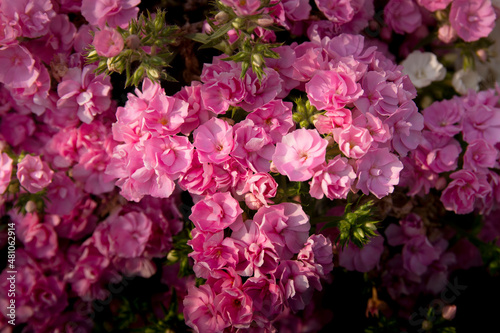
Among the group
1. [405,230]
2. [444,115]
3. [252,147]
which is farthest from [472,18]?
[252,147]

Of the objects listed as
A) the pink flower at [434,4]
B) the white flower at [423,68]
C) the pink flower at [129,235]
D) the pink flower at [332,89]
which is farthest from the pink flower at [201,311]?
the pink flower at [434,4]

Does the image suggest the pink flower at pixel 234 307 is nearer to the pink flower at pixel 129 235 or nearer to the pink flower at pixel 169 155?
the pink flower at pixel 169 155

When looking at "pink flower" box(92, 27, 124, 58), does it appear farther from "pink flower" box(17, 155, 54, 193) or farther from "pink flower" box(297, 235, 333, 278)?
"pink flower" box(297, 235, 333, 278)

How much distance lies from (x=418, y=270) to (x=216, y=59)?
0.87m

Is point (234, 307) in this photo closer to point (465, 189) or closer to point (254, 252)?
point (254, 252)

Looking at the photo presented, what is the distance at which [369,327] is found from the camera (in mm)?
1351

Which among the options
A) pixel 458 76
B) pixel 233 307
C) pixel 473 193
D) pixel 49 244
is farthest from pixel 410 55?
pixel 49 244

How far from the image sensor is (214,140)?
36.4 inches

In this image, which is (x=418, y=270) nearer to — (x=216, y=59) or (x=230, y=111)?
(x=230, y=111)

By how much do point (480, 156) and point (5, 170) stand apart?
50.5 inches

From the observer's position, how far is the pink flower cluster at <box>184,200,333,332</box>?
2.98ft

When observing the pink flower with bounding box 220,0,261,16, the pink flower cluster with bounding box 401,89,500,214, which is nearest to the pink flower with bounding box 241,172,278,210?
the pink flower with bounding box 220,0,261,16

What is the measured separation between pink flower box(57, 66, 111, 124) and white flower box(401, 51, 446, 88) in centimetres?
92

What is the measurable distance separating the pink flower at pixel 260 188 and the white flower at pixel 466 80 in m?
0.86
